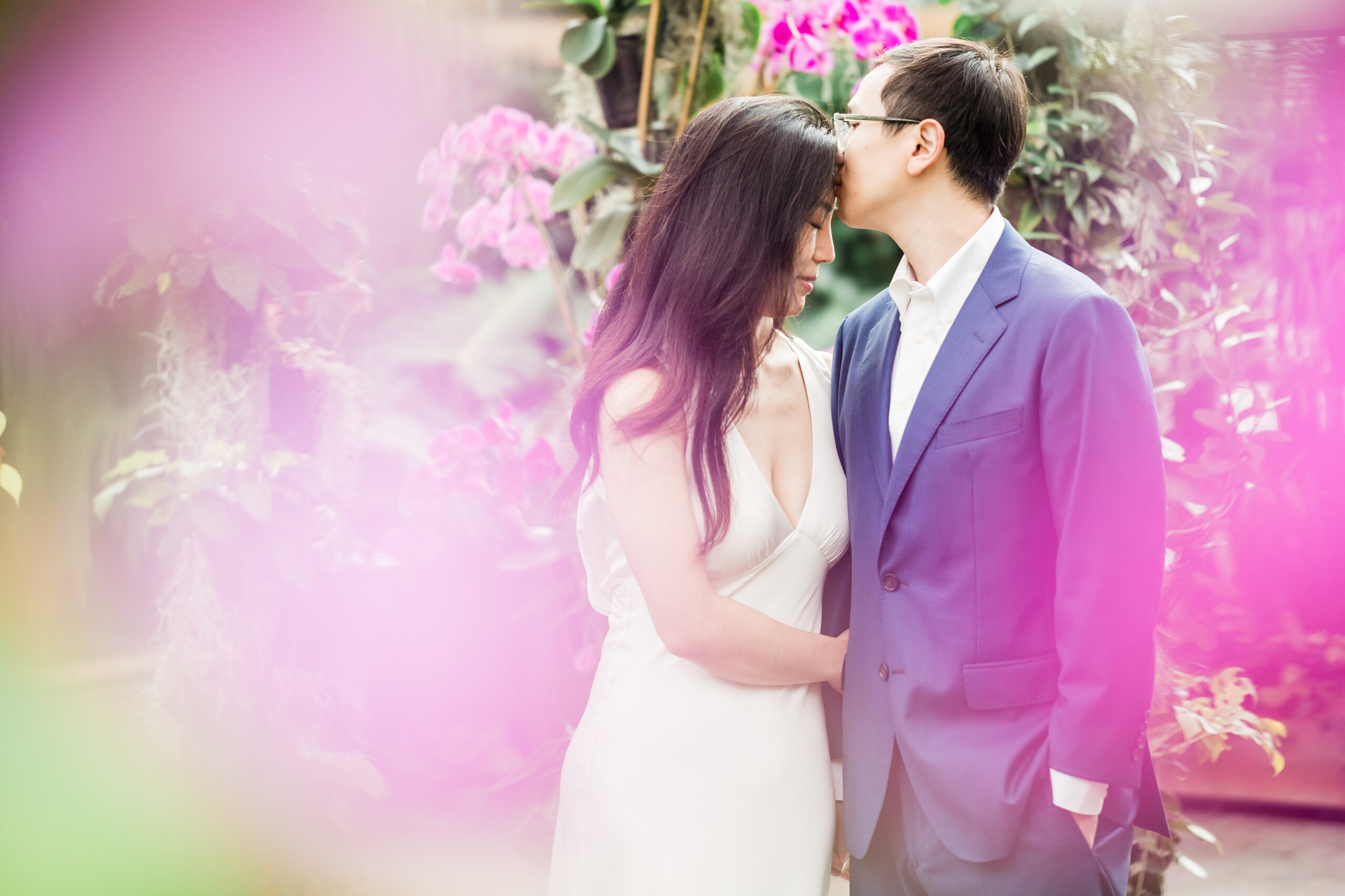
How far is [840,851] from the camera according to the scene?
1379 mm

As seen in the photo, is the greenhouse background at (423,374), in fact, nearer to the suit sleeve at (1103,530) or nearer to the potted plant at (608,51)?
the potted plant at (608,51)

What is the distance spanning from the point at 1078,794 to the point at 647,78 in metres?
1.71

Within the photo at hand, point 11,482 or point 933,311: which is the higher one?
point 933,311

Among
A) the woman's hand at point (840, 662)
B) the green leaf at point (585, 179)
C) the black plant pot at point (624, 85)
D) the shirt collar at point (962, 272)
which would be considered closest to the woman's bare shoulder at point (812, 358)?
the shirt collar at point (962, 272)

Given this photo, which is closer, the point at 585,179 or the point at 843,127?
the point at 843,127

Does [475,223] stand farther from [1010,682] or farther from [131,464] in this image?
[1010,682]

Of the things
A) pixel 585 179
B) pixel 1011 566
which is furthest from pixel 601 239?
pixel 1011 566

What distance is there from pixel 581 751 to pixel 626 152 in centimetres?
128

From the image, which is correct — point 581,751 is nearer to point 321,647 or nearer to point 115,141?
point 321,647

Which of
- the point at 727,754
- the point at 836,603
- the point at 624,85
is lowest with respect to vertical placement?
the point at 727,754

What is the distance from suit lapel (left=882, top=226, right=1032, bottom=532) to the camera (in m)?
1.09

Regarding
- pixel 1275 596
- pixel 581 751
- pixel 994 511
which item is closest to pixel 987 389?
pixel 994 511

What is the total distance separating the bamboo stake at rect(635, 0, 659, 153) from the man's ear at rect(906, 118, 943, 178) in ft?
3.21

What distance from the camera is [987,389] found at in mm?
1067
